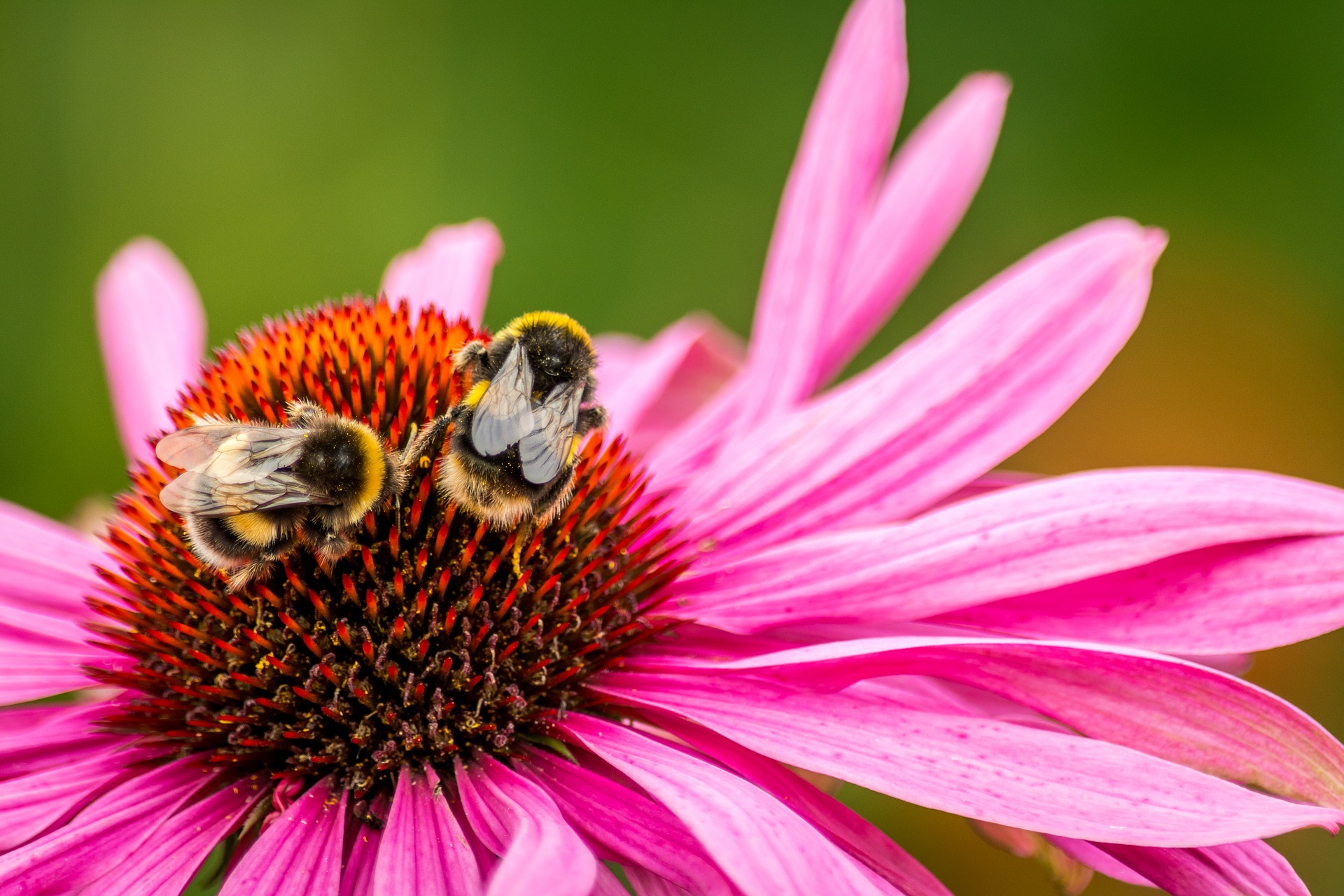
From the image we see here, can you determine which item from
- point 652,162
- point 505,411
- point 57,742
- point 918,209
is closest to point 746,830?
point 505,411

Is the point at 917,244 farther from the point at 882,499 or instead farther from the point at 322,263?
the point at 322,263

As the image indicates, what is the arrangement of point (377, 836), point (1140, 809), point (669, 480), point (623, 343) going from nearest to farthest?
point (1140, 809), point (377, 836), point (669, 480), point (623, 343)

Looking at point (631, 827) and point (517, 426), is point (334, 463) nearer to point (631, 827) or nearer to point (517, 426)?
point (517, 426)

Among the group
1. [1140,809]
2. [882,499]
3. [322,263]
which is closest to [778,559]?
[882,499]

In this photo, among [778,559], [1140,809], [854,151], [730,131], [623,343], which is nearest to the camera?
[1140,809]

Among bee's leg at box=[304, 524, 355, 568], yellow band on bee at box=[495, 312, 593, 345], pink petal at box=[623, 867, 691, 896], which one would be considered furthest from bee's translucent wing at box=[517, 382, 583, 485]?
pink petal at box=[623, 867, 691, 896]

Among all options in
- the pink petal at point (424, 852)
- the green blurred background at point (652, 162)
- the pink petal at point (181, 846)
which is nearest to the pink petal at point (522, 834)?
the pink petal at point (424, 852)

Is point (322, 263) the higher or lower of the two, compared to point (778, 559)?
higher

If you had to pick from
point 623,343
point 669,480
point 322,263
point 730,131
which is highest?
point 730,131
